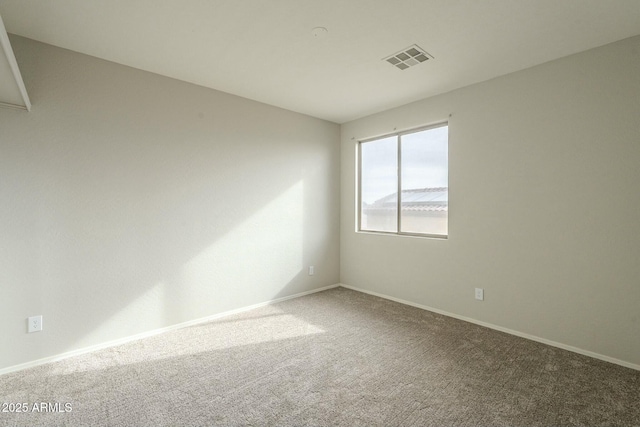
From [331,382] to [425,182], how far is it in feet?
8.55

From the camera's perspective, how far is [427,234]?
12.3ft

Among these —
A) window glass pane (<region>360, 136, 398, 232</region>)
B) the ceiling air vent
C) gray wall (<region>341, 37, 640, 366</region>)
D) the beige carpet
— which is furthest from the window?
the beige carpet

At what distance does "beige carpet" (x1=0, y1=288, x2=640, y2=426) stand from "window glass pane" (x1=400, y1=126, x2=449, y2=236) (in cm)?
129

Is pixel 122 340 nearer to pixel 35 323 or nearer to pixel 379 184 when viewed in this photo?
pixel 35 323

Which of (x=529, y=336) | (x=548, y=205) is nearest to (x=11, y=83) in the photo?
(x=548, y=205)

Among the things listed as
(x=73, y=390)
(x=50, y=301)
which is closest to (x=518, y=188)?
(x=73, y=390)

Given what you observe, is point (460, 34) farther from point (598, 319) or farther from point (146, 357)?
point (146, 357)

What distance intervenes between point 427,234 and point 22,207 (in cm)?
394

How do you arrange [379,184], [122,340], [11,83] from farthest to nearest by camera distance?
[379,184], [122,340], [11,83]

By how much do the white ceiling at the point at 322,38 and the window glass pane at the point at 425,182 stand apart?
0.77 m

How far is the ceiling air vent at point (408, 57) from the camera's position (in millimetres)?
2572

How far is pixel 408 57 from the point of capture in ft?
8.82

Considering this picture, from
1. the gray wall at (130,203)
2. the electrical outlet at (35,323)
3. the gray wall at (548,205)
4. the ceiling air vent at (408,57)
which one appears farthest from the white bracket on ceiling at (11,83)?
the gray wall at (548,205)

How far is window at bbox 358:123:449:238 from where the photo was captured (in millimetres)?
3640
